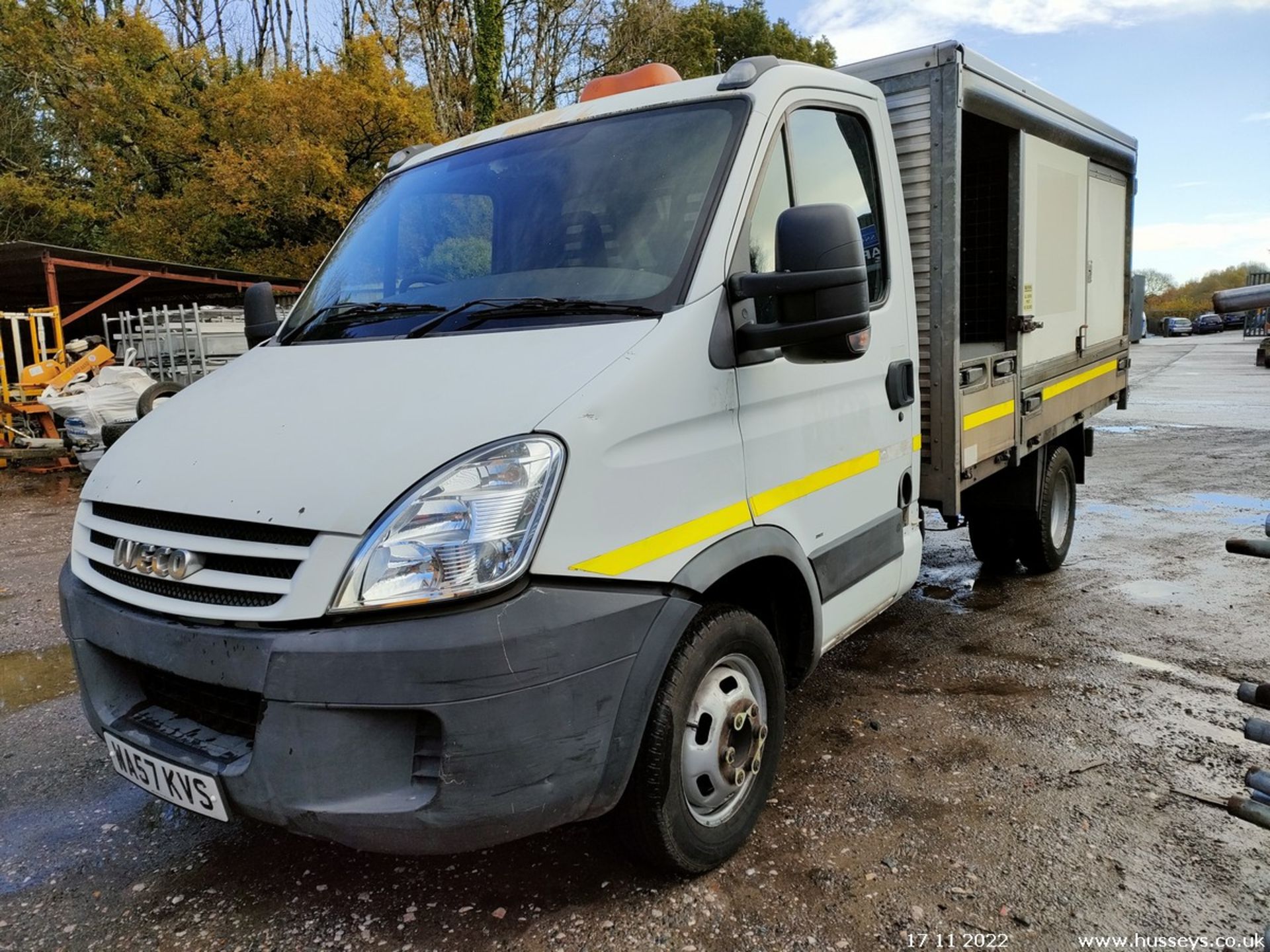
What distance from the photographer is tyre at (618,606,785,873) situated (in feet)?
7.80

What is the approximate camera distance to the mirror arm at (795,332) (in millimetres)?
2443

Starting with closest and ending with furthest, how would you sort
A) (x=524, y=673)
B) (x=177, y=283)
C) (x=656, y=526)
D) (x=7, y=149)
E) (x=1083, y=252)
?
(x=524, y=673)
(x=656, y=526)
(x=1083, y=252)
(x=177, y=283)
(x=7, y=149)

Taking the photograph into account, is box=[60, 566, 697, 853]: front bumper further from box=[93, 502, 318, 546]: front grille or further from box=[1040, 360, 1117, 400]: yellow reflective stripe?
box=[1040, 360, 1117, 400]: yellow reflective stripe

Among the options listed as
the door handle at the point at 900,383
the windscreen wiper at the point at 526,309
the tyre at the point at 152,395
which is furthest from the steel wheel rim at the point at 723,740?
the tyre at the point at 152,395

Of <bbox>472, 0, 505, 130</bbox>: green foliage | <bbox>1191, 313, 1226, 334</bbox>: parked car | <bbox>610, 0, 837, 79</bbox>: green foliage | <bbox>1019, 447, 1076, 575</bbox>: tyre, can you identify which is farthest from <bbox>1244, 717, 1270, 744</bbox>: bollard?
<bbox>1191, 313, 1226, 334</bbox>: parked car

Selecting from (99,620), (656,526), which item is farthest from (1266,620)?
(99,620)

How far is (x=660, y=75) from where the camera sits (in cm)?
340

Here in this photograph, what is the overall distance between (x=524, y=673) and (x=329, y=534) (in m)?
0.54

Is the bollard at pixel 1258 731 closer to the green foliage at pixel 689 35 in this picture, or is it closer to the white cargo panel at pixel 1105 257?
the white cargo panel at pixel 1105 257

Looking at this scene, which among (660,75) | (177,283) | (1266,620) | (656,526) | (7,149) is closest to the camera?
(656,526)

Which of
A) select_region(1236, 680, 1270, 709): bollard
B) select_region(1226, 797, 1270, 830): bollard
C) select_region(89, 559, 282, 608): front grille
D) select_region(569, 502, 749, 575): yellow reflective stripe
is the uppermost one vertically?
select_region(569, 502, 749, 575): yellow reflective stripe

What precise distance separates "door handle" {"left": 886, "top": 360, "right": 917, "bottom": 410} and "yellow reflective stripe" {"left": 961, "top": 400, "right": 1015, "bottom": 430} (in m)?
0.59

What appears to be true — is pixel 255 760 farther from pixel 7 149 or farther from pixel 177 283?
pixel 7 149

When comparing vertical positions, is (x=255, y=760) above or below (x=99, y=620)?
below
